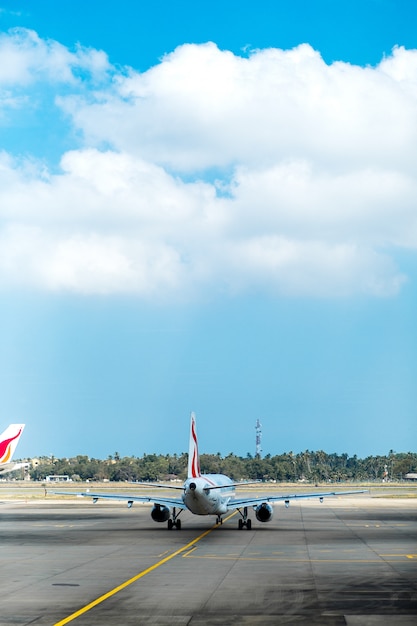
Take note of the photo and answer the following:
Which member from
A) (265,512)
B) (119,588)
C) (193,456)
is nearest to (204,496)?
(193,456)

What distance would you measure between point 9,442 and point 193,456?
58.3 m

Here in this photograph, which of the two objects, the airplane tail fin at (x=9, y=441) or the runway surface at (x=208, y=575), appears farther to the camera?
the airplane tail fin at (x=9, y=441)

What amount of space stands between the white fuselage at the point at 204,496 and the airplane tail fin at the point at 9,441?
56723mm

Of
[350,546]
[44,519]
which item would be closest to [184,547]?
[350,546]

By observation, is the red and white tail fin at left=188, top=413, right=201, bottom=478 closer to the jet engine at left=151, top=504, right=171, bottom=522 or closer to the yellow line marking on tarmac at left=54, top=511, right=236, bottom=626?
the jet engine at left=151, top=504, right=171, bottom=522

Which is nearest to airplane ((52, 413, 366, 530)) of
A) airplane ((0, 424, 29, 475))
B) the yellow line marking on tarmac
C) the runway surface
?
the runway surface

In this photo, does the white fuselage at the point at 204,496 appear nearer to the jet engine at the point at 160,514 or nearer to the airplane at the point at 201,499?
the airplane at the point at 201,499

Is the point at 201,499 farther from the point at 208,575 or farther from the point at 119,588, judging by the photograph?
the point at 119,588

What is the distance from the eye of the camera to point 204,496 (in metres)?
52.0

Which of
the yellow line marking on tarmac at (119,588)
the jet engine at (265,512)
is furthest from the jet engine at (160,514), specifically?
the yellow line marking on tarmac at (119,588)

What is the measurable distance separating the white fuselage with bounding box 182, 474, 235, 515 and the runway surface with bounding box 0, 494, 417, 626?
1.56 metres

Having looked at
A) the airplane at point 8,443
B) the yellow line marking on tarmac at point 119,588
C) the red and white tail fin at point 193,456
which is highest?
the airplane at point 8,443

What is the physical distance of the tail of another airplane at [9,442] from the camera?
109 m

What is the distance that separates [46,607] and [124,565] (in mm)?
11687
